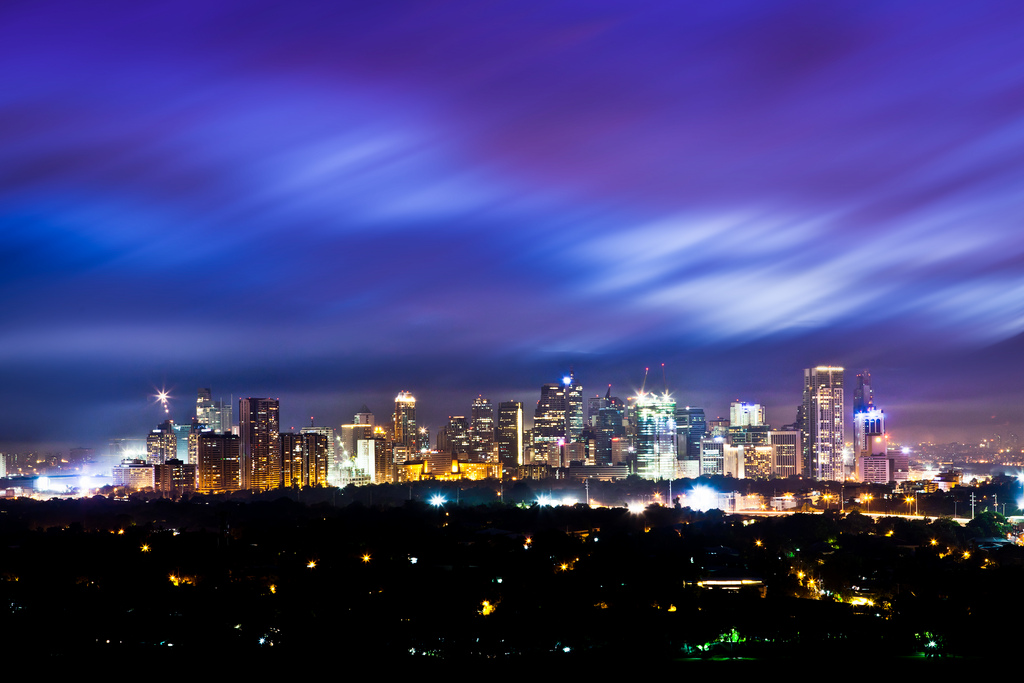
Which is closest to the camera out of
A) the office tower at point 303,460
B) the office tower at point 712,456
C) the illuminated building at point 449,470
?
the office tower at point 303,460

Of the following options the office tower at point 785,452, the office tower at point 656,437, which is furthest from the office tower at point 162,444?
the office tower at point 785,452

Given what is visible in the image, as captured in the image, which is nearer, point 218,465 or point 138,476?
point 218,465

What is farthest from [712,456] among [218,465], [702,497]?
[218,465]

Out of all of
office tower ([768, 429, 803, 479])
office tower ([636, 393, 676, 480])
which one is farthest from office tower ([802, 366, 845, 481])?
office tower ([636, 393, 676, 480])

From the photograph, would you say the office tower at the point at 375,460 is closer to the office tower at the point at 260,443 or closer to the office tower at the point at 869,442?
the office tower at the point at 260,443

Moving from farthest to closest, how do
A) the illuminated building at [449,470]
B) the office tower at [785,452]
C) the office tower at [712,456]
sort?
the office tower at [712,456]
the office tower at [785,452]
the illuminated building at [449,470]

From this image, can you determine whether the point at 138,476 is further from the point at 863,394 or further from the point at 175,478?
the point at 863,394

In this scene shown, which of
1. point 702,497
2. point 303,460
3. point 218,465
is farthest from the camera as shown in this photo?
point 303,460
